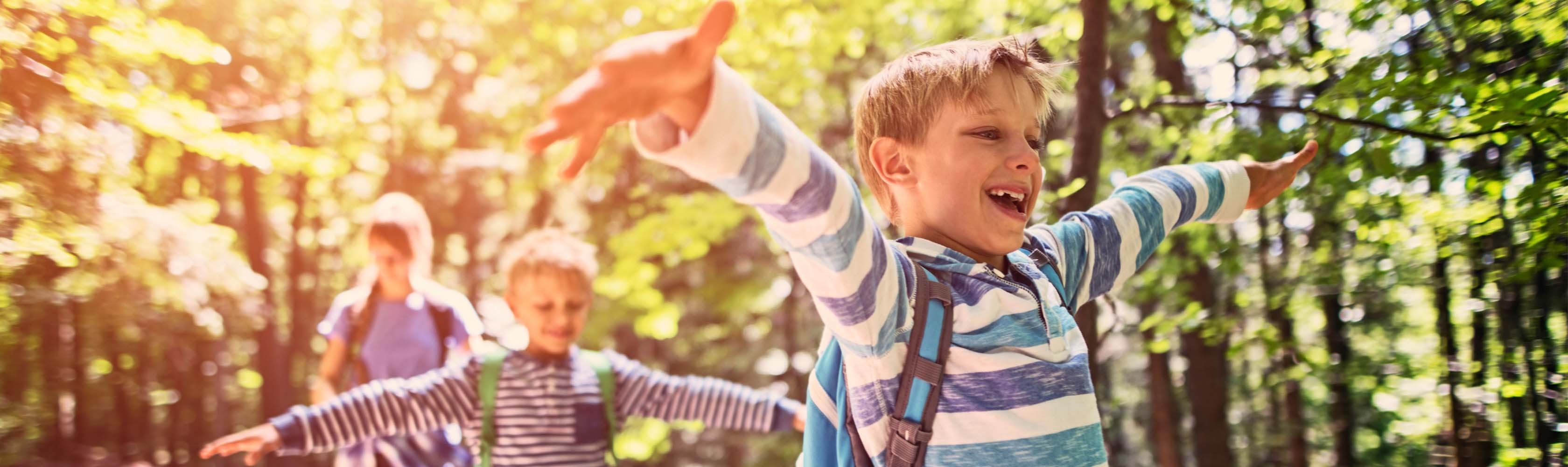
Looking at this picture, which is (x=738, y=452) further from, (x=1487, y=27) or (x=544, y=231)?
(x=1487, y=27)

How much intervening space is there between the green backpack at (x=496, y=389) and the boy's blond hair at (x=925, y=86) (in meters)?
1.60

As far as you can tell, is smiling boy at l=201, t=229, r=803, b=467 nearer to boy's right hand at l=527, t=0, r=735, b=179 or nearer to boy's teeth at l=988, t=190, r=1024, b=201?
boy's teeth at l=988, t=190, r=1024, b=201

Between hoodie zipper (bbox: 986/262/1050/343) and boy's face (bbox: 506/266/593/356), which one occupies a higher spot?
boy's face (bbox: 506/266/593/356)

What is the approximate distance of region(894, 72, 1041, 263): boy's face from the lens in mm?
1521

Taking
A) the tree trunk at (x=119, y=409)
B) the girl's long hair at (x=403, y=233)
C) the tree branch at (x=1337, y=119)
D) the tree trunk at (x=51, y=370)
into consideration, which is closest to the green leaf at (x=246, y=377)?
the tree trunk at (x=119, y=409)

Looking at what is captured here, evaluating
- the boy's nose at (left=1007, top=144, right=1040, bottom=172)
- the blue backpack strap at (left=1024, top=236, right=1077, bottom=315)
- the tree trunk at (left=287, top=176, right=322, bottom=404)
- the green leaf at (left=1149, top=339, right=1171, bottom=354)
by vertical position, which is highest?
the tree trunk at (left=287, top=176, right=322, bottom=404)

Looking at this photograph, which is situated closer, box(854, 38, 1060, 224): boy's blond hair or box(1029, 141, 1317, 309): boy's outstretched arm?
box(854, 38, 1060, 224): boy's blond hair

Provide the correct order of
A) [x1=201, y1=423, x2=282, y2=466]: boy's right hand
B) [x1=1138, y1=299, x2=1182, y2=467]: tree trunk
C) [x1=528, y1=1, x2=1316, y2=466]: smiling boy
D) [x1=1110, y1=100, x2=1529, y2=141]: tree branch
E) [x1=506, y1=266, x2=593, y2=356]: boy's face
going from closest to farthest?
[x1=528, y1=1, x2=1316, y2=466]: smiling boy → [x1=1110, y1=100, x2=1529, y2=141]: tree branch → [x1=201, y1=423, x2=282, y2=466]: boy's right hand → [x1=506, y1=266, x2=593, y2=356]: boy's face → [x1=1138, y1=299, x2=1182, y2=467]: tree trunk

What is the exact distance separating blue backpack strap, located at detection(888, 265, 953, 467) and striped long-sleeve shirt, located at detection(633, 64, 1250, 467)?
0.7 inches

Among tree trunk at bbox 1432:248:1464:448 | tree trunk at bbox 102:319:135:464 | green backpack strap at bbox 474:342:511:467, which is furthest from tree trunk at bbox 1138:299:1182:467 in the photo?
tree trunk at bbox 102:319:135:464

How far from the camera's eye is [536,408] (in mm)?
2990

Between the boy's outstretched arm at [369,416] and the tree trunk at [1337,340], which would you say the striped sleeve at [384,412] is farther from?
the tree trunk at [1337,340]

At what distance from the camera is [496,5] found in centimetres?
730

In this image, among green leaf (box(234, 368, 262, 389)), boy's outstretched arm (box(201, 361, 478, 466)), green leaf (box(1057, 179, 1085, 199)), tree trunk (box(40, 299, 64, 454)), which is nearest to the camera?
boy's outstretched arm (box(201, 361, 478, 466))
